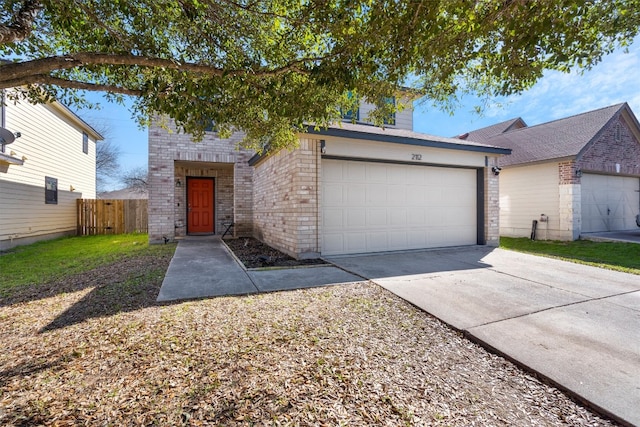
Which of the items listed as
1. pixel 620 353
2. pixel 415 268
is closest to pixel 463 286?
pixel 415 268

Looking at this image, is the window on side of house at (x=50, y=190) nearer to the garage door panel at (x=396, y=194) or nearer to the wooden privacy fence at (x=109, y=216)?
the wooden privacy fence at (x=109, y=216)

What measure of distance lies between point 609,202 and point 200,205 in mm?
16862

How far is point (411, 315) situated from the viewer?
341 centimetres

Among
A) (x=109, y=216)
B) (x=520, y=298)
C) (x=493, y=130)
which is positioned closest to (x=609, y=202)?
(x=493, y=130)

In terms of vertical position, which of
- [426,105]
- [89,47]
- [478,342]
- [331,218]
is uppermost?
[89,47]

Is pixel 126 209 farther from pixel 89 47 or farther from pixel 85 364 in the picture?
pixel 85 364

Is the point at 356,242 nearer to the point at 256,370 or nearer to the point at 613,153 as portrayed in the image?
the point at 256,370

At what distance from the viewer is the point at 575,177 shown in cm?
1019

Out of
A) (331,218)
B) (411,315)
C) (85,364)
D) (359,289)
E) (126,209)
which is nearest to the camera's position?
(85,364)

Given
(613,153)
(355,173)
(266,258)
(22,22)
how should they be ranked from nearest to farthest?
(22,22) → (266,258) → (355,173) → (613,153)

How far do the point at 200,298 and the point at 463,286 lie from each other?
12.9 feet

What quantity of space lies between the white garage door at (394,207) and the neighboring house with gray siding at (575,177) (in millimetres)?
4435

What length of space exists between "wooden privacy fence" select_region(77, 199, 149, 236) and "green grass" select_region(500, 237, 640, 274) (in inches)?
577

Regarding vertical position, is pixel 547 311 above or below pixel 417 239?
below
